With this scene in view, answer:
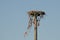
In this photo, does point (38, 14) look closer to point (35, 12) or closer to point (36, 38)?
point (35, 12)

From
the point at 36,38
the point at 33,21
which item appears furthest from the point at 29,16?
the point at 36,38

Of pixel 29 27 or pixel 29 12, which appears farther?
pixel 29 27

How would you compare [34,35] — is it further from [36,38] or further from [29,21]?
[29,21]

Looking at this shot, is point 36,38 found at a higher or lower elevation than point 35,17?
lower

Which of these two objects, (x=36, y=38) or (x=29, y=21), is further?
(x=29, y=21)

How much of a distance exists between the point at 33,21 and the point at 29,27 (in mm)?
3081

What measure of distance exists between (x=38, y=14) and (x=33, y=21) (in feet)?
6.93

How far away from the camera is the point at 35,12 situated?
55.9 m

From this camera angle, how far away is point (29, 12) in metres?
56.3

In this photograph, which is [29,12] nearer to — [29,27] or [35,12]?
[35,12]

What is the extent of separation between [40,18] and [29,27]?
4259mm

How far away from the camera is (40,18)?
5734 centimetres

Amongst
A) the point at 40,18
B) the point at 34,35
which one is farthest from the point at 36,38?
the point at 40,18

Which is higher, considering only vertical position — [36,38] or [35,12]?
[35,12]
